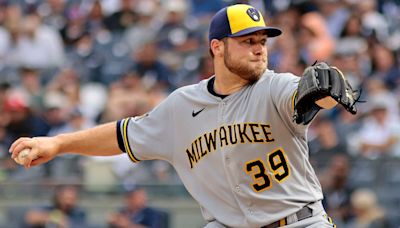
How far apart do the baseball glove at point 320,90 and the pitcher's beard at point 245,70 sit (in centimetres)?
51

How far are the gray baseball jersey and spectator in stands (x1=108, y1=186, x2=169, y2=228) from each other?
Result: 4.43m

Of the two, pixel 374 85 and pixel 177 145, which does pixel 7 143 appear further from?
pixel 177 145

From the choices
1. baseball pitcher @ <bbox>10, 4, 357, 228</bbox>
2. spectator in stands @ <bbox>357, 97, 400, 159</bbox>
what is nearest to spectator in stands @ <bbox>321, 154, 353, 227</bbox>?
spectator in stands @ <bbox>357, 97, 400, 159</bbox>

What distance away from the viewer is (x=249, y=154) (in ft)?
17.4

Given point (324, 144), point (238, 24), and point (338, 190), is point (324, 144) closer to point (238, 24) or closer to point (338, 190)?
point (338, 190)

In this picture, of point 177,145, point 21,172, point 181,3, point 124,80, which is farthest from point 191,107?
point 181,3

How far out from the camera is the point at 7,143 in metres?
11.2

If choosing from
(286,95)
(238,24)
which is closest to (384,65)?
(238,24)

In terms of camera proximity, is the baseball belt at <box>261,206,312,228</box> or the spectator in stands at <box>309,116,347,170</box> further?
the spectator in stands at <box>309,116,347,170</box>

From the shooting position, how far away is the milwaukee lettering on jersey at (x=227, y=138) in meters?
5.26

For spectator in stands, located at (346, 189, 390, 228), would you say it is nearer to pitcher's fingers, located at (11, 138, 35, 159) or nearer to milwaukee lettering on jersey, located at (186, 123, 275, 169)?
milwaukee lettering on jersey, located at (186, 123, 275, 169)

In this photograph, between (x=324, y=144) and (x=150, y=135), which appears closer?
(x=150, y=135)

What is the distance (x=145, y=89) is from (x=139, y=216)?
7.67 ft

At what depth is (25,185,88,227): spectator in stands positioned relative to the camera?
398 inches
